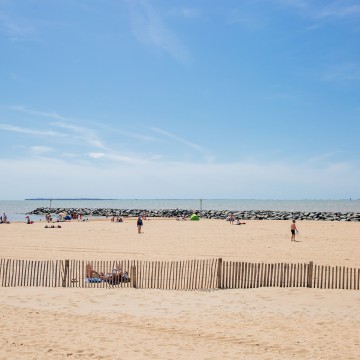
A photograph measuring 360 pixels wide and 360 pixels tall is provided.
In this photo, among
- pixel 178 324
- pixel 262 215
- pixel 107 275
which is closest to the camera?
pixel 178 324

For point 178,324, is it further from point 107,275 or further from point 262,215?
point 262,215

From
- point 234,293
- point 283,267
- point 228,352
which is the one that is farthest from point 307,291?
point 228,352

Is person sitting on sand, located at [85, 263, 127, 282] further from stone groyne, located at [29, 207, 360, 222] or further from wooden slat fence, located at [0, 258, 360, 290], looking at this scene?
stone groyne, located at [29, 207, 360, 222]

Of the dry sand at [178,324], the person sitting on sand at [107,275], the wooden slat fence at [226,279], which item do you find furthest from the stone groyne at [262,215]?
the dry sand at [178,324]

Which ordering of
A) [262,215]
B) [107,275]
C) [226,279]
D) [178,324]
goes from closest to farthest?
[178,324] < [226,279] < [107,275] < [262,215]

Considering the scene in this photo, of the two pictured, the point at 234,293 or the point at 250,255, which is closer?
the point at 234,293

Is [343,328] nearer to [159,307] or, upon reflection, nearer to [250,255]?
[159,307]

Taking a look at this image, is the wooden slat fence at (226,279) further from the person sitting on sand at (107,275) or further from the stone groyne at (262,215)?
the stone groyne at (262,215)

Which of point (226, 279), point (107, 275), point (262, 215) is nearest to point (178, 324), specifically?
point (226, 279)

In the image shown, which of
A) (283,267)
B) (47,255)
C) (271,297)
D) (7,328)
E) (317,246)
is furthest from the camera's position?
(317,246)

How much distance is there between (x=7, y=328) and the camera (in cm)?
1066

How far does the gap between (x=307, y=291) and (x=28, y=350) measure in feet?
32.7

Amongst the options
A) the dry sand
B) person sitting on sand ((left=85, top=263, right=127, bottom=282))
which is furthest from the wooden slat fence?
the dry sand

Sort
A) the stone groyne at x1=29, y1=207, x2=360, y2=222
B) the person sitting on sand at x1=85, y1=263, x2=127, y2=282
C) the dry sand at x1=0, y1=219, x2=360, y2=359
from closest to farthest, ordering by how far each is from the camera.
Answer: the dry sand at x1=0, y1=219, x2=360, y2=359 → the person sitting on sand at x1=85, y1=263, x2=127, y2=282 → the stone groyne at x1=29, y1=207, x2=360, y2=222
